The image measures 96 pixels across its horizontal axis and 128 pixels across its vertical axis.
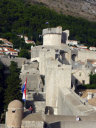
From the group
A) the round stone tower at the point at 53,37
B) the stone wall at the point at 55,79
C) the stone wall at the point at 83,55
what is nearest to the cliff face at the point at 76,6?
the stone wall at the point at 83,55

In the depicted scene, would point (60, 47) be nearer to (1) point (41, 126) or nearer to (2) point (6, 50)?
(2) point (6, 50)

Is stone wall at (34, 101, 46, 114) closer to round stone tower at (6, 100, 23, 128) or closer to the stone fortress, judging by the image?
the stone fortress

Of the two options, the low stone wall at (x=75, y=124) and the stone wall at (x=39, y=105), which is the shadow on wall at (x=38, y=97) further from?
the low stone wall at (x=75, y=124)

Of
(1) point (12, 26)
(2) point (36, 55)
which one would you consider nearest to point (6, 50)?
(2) point (36, 55)

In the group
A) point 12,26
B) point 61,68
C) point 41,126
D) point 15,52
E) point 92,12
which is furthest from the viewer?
point 92,12

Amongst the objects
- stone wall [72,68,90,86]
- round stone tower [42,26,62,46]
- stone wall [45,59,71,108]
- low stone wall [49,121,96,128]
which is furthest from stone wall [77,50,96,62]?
low stone wall [49,121,96,128]

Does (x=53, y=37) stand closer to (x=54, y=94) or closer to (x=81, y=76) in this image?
(x=81, y=76)
